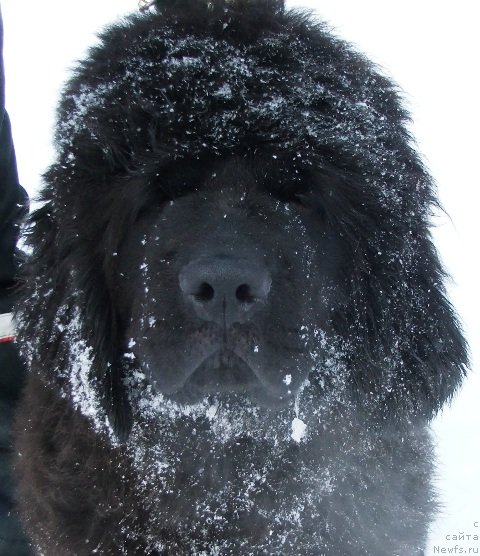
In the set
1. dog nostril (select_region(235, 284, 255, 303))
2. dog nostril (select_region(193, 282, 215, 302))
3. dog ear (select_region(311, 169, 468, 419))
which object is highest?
dog ear (select_region(311, 169, 468, 419))

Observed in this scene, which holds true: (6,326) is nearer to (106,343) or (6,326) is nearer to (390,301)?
(106,343)

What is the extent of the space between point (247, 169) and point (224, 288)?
0.41m

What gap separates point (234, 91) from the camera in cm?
163

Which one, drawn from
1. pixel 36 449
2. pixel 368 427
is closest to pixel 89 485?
pixel 36 449

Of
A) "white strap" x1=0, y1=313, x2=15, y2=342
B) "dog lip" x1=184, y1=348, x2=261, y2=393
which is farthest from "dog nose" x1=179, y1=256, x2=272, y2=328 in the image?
"white strap" x1=0, y1=313, x2=15, y2=342

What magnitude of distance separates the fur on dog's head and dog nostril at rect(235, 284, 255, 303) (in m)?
0.24

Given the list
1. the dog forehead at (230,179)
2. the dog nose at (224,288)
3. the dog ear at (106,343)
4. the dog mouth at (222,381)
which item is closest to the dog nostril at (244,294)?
the dog nose at (224,288)

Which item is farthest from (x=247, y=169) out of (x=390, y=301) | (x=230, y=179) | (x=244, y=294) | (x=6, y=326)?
(x=6, y=326)

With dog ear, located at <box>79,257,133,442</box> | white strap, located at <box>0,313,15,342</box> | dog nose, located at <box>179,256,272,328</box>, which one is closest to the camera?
dog nose, located at <box>179,256,272,328</box>

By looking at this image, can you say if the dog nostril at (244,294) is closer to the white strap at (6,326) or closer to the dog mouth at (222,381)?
the dog mouth at (222,381)

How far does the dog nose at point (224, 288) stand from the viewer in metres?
1.44

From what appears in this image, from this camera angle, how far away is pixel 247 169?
169 centimetres

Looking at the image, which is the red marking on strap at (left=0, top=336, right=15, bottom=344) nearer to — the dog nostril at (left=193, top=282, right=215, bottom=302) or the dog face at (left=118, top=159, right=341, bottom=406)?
the dog face at (left=118, top=159, right=341, bottom=406)

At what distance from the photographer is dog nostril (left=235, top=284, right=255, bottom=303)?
57.1 inches
